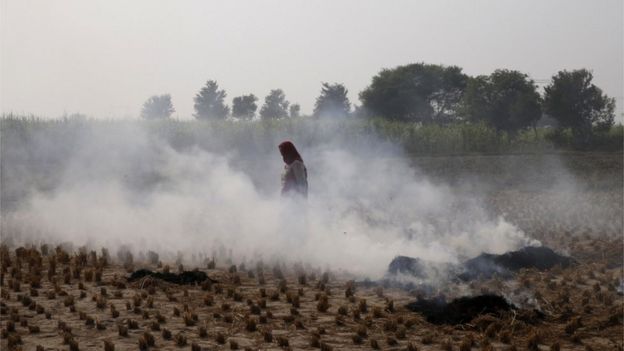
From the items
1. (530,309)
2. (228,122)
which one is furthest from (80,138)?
(530,309)

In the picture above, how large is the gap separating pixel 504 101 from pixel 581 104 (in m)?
6.25

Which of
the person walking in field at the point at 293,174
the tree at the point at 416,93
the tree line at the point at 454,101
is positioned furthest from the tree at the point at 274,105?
the person walking in field at the point at 293,174

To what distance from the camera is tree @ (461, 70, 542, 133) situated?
43.7 metres

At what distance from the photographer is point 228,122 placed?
120 ft

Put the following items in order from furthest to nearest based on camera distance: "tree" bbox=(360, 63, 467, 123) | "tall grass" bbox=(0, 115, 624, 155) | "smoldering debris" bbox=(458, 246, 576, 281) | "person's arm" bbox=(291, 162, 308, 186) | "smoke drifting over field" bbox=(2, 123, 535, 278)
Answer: "tree" bbox=(360, 63, 467, 123) → "tall grass" bbox=(0, 115, 624, 155) → "smoke drifting over field" bbox=(2, 123, 535, 278) → "person's arm" bbox=(291, 162, 308, 186) → "smoldering debris" bbox=(458, 246, 576, 281)

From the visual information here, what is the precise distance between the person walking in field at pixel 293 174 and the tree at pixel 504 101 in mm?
34305

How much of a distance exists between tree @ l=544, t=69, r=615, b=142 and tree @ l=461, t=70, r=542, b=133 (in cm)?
370

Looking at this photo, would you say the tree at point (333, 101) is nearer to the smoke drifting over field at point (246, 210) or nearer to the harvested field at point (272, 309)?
the smoke drifting over field at point (246, 210)

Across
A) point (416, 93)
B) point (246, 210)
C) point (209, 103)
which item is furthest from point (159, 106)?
point (246, 210)

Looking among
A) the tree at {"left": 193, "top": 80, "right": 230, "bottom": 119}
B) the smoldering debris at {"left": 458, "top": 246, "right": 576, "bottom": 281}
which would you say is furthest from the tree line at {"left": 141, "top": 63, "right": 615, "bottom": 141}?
the smoldering debris at {"left": 458, "top": 246, "right": 576, "bottom": 281}

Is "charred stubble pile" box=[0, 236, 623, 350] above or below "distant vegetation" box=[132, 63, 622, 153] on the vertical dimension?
below

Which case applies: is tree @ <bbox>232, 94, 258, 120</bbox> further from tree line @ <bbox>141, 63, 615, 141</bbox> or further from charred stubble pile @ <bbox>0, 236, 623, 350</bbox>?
charred stubble pile @ <bbox>0, 236, 623, 350</bbox>

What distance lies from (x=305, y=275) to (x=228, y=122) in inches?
1079

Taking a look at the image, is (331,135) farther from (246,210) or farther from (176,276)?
(176,276)
